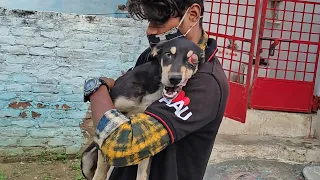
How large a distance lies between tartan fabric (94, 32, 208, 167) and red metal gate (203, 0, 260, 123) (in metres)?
3.28

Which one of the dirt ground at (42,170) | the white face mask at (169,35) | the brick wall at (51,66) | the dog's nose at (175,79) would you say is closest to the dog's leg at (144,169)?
the dog's nose at (175,79)

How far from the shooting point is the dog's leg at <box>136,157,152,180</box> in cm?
143

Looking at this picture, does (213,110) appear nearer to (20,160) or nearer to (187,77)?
(187,77)

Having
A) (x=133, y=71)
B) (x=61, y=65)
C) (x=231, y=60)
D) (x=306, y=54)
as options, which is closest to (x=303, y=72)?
(x=306, y=54)

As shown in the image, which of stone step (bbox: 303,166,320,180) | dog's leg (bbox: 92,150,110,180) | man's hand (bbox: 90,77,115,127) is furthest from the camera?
stone step (bbox: 303,166,320,180)

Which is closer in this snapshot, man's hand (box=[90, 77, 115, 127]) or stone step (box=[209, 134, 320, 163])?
man's hand (box=[90, 77, 115, 127])

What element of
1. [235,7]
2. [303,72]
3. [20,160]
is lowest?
[20,160]

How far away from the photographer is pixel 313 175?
410 cm

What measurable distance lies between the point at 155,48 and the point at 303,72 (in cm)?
395

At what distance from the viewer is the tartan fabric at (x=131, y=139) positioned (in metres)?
1.28

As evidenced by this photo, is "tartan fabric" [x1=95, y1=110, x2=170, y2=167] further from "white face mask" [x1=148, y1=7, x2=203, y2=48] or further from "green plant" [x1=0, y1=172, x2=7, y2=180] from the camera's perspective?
"green plant" [x1=0, y1=172, x2=7, y2=180]

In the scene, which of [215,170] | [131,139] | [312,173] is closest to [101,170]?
[131,139]

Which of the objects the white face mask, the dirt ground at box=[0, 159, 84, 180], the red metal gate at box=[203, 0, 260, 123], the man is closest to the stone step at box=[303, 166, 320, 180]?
the red metal gate at box=[203, 0, 260, 123]

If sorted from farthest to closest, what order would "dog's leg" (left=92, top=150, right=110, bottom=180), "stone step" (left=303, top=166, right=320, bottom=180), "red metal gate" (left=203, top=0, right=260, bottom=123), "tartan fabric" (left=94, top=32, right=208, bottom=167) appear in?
"red metal gate" (left=203, top=0, right=260, bottom=123) → "stone step" (left=303, top=166, right=320, bottom=180) → "dog's leg" (left=92, top=150, right=110, bottom=180) → "tartan fabric" (left=94, top=32, right=208, bottom=167)
